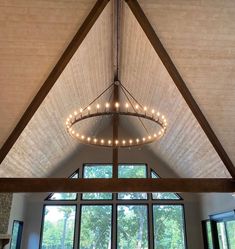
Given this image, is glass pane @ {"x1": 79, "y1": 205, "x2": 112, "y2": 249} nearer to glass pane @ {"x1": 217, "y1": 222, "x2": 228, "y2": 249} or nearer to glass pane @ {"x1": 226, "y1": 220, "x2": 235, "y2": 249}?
glass pane @ {"x1": 217, "y1": 222, "x2": 228, "y2": 249}

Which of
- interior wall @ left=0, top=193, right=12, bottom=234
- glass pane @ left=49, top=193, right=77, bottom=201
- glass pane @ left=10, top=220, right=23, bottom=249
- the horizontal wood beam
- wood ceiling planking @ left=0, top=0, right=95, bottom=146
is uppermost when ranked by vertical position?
wood ceiling planking @ left=0, top=0, right=95, bottom=146

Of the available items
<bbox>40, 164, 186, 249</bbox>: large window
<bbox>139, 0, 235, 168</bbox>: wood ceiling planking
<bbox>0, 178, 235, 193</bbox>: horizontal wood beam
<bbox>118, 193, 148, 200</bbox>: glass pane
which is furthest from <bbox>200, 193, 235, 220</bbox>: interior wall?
<bbox>139, 0, 235, 168</bbox>: wood ceiling planking

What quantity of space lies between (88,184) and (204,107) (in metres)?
3.30

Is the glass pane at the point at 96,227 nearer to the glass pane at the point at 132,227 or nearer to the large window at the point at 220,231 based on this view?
the glass pane at the point at 132,227

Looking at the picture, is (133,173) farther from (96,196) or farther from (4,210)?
(4,210)

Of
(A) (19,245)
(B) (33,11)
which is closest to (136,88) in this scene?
(B) (33,11)

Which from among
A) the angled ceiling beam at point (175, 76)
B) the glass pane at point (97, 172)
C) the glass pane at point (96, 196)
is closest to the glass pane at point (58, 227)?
the glass pane at point (96, 196)

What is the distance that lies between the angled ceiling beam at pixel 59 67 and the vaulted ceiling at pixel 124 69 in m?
0.10

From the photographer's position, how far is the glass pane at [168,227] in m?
9.45

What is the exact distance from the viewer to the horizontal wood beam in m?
6.67

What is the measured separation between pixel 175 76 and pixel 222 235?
589 cm

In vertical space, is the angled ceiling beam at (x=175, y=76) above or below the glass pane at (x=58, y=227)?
above

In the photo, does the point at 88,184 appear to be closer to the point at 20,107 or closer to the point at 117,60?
the point at 20,107

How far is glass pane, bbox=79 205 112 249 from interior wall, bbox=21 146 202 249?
152cm
